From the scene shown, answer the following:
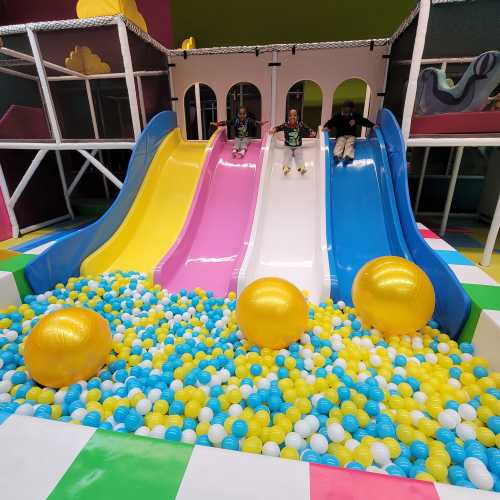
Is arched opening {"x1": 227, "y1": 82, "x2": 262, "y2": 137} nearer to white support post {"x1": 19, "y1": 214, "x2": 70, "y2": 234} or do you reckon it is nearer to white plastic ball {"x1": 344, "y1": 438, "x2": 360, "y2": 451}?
white support post {"x1": 19, "y1": 214, "x2": 70, "y2": 234}

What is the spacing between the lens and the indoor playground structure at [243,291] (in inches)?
32.1

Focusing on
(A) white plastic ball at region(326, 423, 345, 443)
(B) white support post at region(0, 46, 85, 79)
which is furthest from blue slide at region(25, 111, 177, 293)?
(A) white plastic ball at region(326, 423, 345, 443)

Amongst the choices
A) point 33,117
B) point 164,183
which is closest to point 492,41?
point 164,183

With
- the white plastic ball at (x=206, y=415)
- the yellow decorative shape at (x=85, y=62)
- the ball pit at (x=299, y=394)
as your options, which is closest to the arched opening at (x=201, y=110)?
the yellow decorative shape at (x=85, y=62)

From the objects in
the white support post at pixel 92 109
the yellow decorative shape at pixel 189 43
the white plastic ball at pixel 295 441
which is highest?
the yellow decorative shape at pixel 189 43

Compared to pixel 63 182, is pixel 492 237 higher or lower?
lower

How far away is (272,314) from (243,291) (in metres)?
0.23

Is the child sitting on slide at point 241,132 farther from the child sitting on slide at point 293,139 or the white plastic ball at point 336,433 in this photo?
the white plastic ball at point 336,433

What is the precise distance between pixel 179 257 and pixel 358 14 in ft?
19.1

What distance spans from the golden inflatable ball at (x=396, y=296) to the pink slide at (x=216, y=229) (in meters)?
0.89

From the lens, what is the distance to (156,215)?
3018 millimetres

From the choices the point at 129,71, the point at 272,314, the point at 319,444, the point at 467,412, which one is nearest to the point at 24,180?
the point at 129,71

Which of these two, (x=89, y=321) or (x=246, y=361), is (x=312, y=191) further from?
(x=89, y=321)

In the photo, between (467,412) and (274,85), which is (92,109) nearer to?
(274,85)
